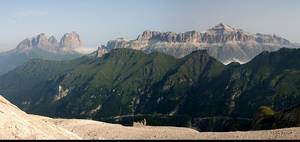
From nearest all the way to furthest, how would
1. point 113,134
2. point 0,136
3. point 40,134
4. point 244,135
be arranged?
point 0,136 < point 40,134 < point 244,135 < point 113,134

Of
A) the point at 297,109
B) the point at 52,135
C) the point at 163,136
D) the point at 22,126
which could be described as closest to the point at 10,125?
the point at 22,126

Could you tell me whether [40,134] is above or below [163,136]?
above

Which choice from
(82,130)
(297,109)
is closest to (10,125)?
(82,130)

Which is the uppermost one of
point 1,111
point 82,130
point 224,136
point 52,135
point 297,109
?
point 1,111

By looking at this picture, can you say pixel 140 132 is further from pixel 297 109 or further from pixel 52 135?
pixel 297 109

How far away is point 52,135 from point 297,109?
102 m

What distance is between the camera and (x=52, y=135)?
136 ft

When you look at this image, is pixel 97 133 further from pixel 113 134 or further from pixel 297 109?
pixel 297 109

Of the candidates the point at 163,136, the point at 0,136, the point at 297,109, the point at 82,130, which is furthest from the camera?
the point at 297,109

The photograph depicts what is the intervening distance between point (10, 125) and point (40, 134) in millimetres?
2737

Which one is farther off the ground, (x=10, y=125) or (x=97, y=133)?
(x=10, y=125)

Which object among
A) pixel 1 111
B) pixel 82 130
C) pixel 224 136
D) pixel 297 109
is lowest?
pixel 297 109

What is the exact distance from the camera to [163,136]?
199 ft

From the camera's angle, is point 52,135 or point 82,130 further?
point 82,130
